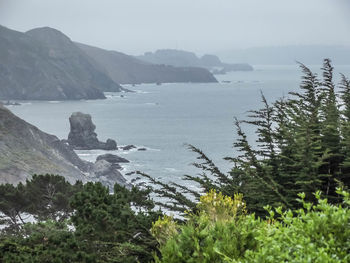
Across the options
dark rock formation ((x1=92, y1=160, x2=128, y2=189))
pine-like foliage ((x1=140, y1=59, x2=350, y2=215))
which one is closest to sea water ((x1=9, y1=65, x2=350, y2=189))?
dark rock formation ((x1=92, y1=160, x2=128, y2=189))

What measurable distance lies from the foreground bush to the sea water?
2187 inches

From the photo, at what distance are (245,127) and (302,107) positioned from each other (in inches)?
3485

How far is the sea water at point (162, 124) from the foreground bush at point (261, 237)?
182ft

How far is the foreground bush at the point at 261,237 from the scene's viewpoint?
17.0 feet

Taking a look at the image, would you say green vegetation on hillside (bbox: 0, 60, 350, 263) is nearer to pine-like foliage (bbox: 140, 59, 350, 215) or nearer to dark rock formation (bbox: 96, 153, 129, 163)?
pine-like foliage (bbox: 140, 59, 350, 215)

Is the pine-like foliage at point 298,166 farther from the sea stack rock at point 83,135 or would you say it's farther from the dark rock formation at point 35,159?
the sea stack rock at point 83,135

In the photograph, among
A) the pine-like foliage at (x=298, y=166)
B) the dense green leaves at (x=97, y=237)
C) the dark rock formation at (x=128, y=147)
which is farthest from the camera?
the dark rock formation at (x=128, y=147)

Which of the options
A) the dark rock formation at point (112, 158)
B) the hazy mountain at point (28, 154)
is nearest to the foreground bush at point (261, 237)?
the hazy mountain at point (28, 154)

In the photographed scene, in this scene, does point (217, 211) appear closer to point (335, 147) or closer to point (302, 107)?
point (335, 147)

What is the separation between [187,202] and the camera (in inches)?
→ 490

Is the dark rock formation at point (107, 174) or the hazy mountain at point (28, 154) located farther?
the dark rock formation at point (107, 174)

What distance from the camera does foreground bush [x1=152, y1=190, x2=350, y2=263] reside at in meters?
5.18

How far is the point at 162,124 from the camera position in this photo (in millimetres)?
119062

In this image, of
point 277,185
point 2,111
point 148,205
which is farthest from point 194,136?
point 277,185
